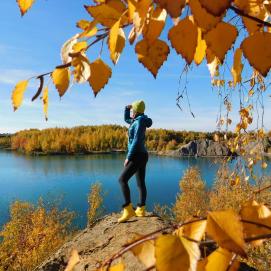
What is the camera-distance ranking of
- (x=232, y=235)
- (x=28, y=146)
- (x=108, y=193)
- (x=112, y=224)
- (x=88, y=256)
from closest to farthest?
(x=232, y=235) → (x=88, y=256) → (x=112, y=224) → (x=108, y=193) → (x=28, y=146)

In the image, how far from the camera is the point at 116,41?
1.46ft

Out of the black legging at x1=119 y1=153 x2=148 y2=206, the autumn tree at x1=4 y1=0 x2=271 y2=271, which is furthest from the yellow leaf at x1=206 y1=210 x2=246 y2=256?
the black legging at x1=119 y1=153 x2=148 y2=206

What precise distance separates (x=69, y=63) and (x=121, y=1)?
Answer: 0.10 metres

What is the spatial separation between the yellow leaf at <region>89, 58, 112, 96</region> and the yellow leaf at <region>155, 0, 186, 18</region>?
0.15m

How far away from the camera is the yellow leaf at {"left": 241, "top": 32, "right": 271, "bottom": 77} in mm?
403

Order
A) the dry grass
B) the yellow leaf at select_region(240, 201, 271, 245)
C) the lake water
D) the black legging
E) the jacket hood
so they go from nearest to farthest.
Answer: the yellow leaf at select_region(240, 201, 271, 245)
the jacket hood
the black legging
the dry grass
the lake water

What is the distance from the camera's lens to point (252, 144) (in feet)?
9.55

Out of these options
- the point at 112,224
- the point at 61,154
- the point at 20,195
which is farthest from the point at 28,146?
the point at 112,224

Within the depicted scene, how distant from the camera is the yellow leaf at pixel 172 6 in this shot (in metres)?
0.36

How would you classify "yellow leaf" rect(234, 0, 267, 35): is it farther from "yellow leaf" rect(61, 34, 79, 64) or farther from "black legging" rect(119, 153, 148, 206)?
"black legging" rect(119, 153, 148, 206)

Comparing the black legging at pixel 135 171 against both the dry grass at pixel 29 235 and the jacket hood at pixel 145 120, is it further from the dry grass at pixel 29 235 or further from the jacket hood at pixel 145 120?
the dry grass at pixel 29 235

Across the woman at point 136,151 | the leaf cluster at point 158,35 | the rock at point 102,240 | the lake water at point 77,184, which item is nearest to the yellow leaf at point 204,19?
the leaf cluster at point 158,35

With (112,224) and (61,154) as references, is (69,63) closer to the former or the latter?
(112,224)

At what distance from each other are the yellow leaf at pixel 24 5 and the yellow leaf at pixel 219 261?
0.38 m
